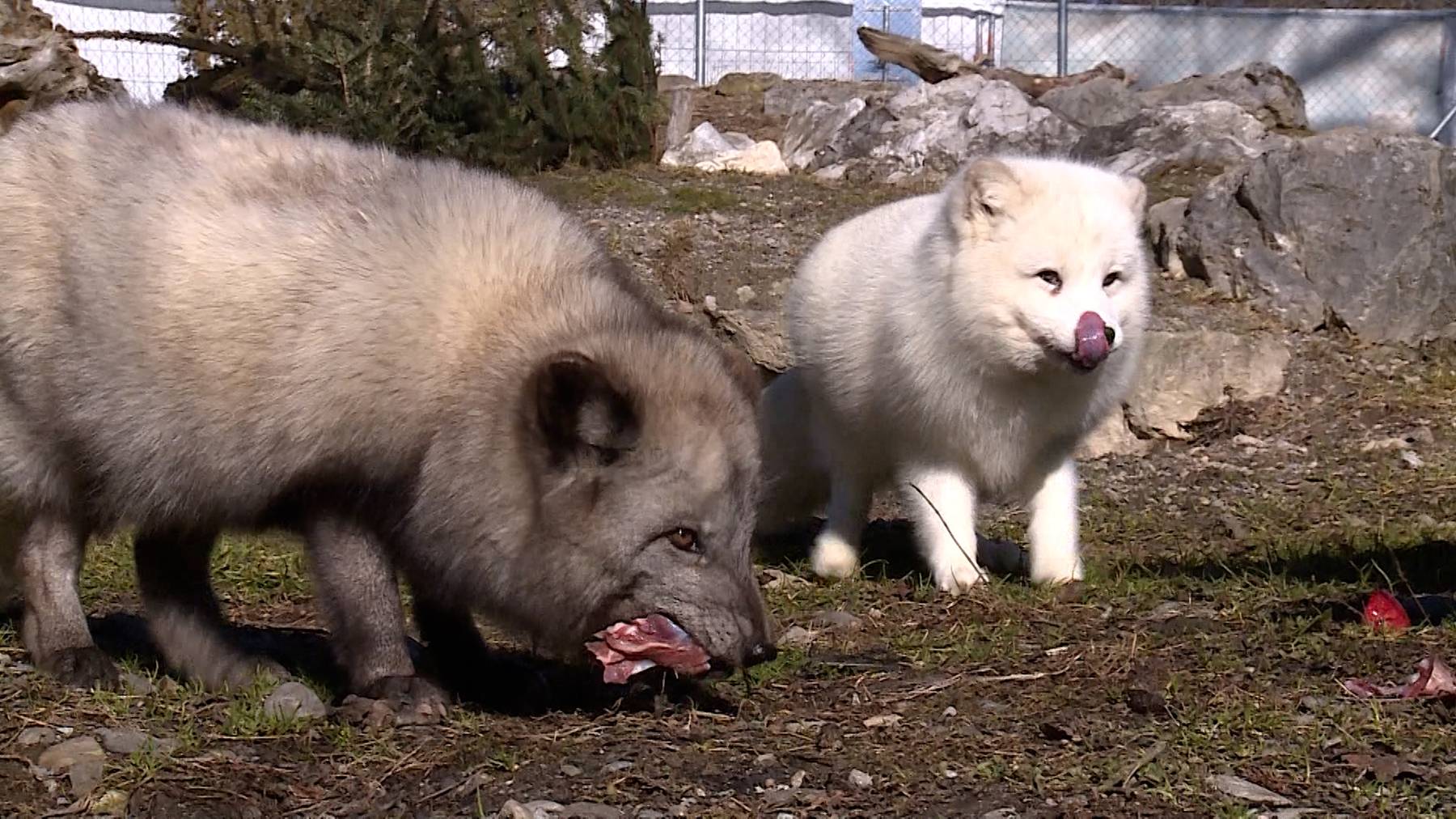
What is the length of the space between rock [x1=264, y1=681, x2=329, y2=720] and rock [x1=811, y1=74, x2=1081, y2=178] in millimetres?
9796

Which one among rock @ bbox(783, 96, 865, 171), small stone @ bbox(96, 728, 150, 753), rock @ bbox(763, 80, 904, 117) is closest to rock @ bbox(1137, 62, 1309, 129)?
rock @ bbox(763, 80, 904, 117)

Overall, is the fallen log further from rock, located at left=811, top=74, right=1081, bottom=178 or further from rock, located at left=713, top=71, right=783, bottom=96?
rock, located at left=811, top=74, right=1081, bottom=178

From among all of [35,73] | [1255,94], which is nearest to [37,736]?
[35,73]

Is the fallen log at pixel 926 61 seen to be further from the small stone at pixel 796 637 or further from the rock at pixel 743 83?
the small stone at pixel 796 637

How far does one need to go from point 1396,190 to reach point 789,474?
508cm

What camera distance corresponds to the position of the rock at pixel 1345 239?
1029 centimetres

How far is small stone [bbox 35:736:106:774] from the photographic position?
4133mm

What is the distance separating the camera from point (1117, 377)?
20.7ft

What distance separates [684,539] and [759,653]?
35 centimetres

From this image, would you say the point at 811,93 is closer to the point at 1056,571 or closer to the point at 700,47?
the point at 700,47

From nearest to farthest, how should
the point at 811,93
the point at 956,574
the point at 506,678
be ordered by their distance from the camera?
the point at 506,678 → the point at 956,574 → the point at 811,93

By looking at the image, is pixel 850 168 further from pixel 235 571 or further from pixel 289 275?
pixel 289 275

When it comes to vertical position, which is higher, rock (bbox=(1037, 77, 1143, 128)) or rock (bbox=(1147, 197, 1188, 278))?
rock (bbox=(1037, 77, 1143, 128))

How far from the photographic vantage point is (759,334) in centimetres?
977
